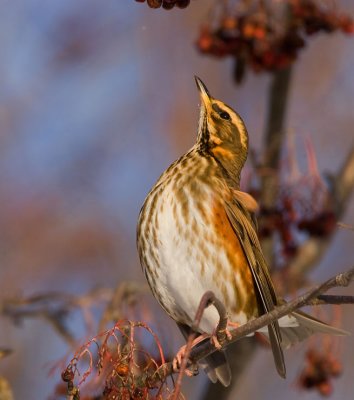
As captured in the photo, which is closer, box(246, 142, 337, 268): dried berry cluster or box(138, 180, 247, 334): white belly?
box(138, 180, 247, 334): white belly

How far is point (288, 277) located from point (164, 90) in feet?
11.2

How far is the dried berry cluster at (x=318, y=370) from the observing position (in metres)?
5.33

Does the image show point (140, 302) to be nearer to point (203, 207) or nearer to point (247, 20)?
point (203, 207)

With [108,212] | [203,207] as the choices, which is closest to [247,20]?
[203,207]

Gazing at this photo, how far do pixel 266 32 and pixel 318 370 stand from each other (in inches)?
67.4

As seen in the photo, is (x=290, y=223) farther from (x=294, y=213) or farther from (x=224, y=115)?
(x=224, y=115)

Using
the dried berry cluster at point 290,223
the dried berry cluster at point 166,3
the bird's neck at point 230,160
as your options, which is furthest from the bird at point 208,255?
the dried berry cluster at point 166,3

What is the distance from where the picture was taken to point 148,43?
864 centimetres

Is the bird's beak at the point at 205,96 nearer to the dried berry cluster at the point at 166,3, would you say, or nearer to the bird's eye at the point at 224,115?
the bird's eye at the point at 224,115

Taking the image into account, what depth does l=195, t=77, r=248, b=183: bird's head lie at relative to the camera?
5000mm

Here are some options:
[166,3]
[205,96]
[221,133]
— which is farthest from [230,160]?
[166,3]

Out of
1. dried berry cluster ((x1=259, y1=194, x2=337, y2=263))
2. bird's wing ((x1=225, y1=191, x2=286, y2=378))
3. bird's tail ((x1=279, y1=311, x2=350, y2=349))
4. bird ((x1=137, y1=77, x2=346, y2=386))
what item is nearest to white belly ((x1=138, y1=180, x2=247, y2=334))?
bird ((x1=137, y1=77, x2=346, y2=386))

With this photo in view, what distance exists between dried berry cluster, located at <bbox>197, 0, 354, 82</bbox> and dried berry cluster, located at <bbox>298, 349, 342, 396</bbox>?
144 centimetres

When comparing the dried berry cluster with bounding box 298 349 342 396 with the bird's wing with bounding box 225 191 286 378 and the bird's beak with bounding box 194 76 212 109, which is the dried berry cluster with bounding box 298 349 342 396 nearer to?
the bird's wing with bounding box 225 191 286 378
